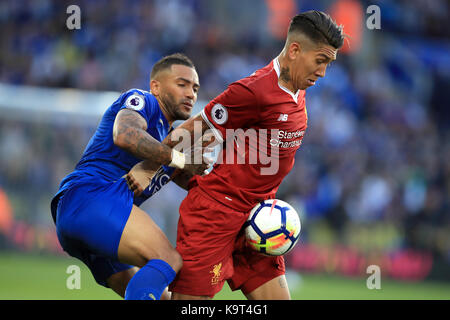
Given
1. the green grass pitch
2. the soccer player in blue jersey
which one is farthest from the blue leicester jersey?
the green grass pitch

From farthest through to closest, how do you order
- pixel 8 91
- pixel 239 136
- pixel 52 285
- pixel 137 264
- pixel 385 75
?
pixel 385 75 → pixel 8 91 → pixel 52 285 → pixel 239 136 → pixel 137 264

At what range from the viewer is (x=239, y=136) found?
4.48 m

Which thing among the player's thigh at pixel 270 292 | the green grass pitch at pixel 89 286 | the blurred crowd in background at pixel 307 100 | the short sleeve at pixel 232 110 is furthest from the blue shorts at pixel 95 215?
the blurred crowd in background at pixel 307 100

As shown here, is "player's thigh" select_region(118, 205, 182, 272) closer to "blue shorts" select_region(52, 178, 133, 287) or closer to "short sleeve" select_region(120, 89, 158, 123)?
"blue shorts" select_region(52, 178, 133, 287)

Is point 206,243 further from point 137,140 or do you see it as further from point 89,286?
point 89,286

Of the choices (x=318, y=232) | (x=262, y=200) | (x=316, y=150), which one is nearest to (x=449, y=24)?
(x=316, y=150)

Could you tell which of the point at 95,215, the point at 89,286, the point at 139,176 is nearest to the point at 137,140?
the point at 139,176

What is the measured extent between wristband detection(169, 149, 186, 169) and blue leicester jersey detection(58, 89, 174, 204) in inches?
11.9

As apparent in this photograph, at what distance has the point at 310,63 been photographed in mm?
4379

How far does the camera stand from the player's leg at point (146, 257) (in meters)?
3.96

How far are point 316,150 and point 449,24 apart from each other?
9981 millimetres

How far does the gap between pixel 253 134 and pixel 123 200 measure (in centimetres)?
104

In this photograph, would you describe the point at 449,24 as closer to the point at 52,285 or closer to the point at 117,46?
the point at 117,46

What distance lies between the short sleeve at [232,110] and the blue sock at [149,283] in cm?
107
